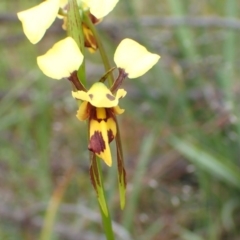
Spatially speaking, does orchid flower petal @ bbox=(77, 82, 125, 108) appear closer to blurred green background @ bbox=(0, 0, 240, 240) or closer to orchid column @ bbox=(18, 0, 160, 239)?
orchid column @ bbox=(18, 0, 160, 239)

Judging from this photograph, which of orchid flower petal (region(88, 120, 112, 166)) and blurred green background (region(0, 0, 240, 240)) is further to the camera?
blurred green background (region(0, 0, 240, 240))

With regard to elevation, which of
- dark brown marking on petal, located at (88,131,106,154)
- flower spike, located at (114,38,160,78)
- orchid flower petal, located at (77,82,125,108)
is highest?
flower spike, located at (114,38,160,78)

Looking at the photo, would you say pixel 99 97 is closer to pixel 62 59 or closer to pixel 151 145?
pixel 62 59

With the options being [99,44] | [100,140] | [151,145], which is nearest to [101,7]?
[99,44]

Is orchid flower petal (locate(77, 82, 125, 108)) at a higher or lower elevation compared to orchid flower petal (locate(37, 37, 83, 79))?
lower

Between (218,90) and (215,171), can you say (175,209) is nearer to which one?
(215,171)

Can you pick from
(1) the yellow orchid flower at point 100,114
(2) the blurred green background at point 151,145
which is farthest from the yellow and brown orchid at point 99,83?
(2) the blurred green background at point 151,145

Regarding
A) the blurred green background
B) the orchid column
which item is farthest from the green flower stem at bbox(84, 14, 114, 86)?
the blurred green background
